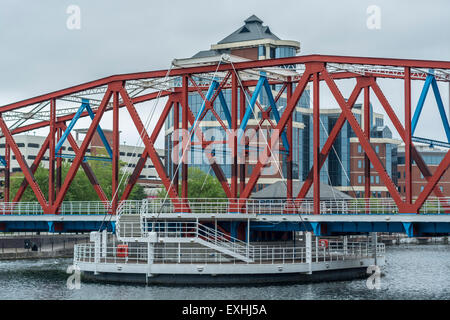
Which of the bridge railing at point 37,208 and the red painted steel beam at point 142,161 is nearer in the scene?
the red painted steel beam at point 142,161

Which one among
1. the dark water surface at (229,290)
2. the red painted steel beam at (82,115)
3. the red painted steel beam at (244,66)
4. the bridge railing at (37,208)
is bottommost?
the dark water surface at (229,290)

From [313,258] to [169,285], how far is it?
41.9ft

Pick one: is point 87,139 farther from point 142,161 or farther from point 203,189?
point 203,189

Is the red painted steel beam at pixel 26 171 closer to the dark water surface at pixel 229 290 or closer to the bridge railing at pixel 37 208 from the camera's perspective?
the bridge railing at pixel 37 208

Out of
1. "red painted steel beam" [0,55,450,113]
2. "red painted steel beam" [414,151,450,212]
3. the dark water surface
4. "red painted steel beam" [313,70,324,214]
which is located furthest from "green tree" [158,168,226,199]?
"red painted steel beam" [414,151,450,212]

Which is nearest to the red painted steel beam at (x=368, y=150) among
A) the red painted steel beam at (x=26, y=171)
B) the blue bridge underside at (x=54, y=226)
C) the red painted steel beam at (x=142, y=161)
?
the red painted steel beam at (x=142, y=161)

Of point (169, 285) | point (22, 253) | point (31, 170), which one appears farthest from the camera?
point (22, 253)

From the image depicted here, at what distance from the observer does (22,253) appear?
88.9 m

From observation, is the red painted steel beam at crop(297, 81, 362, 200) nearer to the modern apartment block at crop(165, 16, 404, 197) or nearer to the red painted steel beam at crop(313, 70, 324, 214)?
the red painted steel beam at crop(313, 70, 324, 214)

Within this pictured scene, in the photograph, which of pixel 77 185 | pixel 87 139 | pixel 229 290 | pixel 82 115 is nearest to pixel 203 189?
pixel 77 185

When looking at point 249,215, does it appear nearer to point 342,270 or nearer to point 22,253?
point 342,270

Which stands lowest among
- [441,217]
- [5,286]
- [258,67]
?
[5,286]
